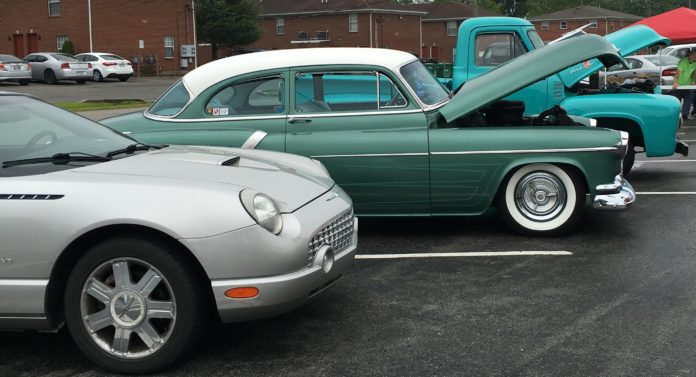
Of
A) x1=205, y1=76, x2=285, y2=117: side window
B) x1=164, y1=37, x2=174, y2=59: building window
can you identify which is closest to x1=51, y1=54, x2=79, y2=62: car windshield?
x1=164, y1=37, x2=174, y2=59: building window

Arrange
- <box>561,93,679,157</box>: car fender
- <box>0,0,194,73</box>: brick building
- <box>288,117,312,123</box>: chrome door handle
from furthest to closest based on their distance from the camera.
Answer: <box>0,0,194,73</box>: brick building
<box>561,93,679,157</box>: car fender
<box>288,117,312,123</box>: chrome door handle

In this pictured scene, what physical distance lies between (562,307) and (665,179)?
580 centimetres

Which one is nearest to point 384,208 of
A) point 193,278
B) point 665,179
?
point 193,278

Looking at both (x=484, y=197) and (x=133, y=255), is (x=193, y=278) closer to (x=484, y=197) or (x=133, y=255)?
(x=133, y=255)

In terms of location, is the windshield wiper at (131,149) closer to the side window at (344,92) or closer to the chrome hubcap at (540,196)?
the side window at (344,92)

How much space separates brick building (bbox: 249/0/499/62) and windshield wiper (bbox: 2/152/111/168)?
204 ft

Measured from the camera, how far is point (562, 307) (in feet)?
16.5

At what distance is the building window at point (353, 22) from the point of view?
66.9 m

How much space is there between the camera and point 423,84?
7289 millimetres

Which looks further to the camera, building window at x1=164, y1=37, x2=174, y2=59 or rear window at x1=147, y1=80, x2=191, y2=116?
building window at x1=164, y1=37, x2=174, y2=59

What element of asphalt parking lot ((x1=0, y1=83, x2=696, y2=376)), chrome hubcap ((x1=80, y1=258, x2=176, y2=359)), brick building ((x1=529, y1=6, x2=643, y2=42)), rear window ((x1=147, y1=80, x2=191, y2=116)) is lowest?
asphalt parking lot ((x1=0, y1=83, x2=696, y2=376))

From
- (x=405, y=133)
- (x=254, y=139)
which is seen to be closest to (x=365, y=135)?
(x=405, y=133)

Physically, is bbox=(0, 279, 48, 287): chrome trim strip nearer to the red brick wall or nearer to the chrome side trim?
the chrome side trim

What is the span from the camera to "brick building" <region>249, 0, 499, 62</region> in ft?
218
